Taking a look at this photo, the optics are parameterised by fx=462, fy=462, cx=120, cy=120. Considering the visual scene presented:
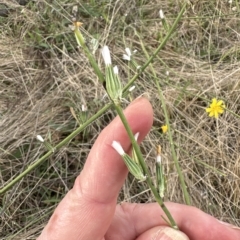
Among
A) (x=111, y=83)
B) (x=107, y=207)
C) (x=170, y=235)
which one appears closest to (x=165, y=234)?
(x=170, y=235)

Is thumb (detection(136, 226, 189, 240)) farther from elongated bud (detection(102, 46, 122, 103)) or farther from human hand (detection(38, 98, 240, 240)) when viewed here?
elongated bud (detection(102, 46, 122, 103))

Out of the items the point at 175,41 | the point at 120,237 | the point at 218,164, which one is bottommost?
the point at 218,164

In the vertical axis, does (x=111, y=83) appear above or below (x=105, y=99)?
above

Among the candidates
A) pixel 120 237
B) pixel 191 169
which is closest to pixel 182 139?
pixel 191 169

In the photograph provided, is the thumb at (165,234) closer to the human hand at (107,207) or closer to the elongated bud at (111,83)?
the human hand at (107,207)

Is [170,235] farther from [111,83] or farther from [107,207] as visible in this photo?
[111,83]

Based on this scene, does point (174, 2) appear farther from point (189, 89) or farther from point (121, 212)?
point (121, 212)
